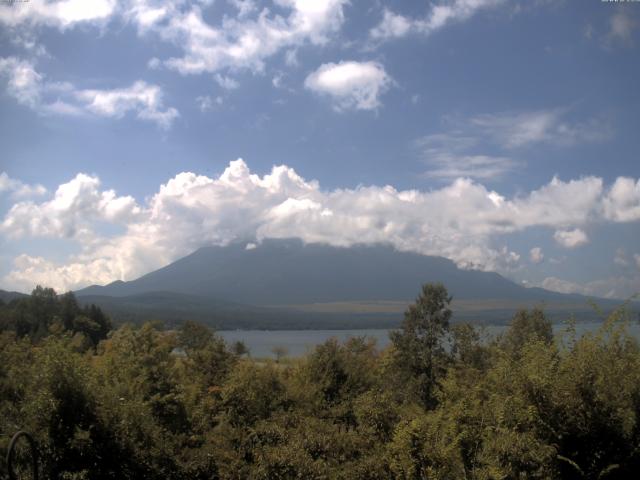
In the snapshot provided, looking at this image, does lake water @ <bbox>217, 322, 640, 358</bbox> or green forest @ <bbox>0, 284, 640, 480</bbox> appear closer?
green forest @ <bbox>0, 284, 640, 480</bbox>

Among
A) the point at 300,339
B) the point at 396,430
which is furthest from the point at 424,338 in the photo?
the point at 300,339

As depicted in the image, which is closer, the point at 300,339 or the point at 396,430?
Result: the point at 396,430

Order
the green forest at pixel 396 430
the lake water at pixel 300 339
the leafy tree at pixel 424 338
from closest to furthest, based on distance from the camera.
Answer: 1. the green forest at pixel 396 430
2. the lake water at pixel 300 339
3. the leafy tree at pixel 424 338

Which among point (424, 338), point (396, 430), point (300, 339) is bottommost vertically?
point (300, 339)

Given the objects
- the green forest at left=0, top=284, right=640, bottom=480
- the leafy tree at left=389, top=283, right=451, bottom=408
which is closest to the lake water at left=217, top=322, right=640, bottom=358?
the green forest at left=0, top=284, right=640, bottom=480

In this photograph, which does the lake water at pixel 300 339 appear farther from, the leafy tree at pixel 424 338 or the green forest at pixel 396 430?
the leafy tree at pixel 424 338

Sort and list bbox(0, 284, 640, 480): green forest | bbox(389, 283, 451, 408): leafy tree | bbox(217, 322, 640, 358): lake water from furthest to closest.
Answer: bbox(389, 283, 451, 408): leafy tree
bbox(217, 322, 640, 358): lake water
bbox(0, 284, 640, 480): green forest

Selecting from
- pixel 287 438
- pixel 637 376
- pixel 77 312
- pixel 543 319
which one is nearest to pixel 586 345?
pixel 637 376

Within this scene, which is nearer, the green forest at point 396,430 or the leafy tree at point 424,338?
the green forest at point 396,430

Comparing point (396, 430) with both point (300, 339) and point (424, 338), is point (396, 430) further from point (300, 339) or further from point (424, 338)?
point (300, 339)

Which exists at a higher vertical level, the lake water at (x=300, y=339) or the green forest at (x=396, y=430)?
the green forest at (x=396, y=430)

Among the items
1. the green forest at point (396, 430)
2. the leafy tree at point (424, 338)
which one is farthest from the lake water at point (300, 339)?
the leafy tree at point (424, 338)

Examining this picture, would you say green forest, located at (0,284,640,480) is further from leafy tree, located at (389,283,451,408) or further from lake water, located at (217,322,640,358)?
leafy tree, located at (389,283,451,408)

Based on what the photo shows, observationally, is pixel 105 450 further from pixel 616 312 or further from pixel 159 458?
pixel 616 312
